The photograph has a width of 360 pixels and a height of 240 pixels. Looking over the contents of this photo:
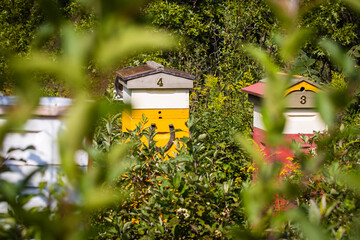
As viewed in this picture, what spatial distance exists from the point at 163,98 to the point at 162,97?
12 millimetres

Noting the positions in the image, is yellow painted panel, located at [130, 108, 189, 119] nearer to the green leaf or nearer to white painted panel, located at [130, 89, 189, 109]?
white painted panel, located at [130, 89, 189, 109]

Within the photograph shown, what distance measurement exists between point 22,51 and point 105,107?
8.39 metres

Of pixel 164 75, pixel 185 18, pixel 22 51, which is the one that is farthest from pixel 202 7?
pixel 164 75

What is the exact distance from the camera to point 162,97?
11.5ft

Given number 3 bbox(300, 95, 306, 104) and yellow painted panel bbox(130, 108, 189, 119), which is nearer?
number 3 bbox(300, 95, 306, 104)

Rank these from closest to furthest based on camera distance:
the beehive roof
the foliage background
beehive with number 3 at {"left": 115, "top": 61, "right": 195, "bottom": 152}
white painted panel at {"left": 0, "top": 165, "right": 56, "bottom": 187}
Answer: the foliage background < white painted panel at {"left": 0, "top": 165, "right": 56, "bottom": 187} < the beehive roof < beehive with number 3 at {"left": 115, "top": 61, "right": 195, "bottom": 152}

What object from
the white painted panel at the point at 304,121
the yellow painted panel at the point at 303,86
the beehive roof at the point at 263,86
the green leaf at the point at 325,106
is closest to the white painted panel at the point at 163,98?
the beehive roof at the point at 263,86

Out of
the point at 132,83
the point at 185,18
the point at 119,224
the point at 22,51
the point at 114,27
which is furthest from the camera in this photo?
the point at 185,18

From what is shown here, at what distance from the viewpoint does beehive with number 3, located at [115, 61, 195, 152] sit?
3.46 m

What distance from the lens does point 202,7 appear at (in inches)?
361

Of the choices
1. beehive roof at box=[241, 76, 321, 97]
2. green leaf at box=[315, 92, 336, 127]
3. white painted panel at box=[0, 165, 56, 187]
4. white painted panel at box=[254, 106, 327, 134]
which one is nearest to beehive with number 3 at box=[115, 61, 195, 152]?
beehive roof at box=[241, 76, 321, 97]

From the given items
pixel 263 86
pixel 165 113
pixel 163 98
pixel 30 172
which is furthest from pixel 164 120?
pixel 30 172

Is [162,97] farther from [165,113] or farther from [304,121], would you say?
[304,121]

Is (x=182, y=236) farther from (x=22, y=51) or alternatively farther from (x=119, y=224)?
(x=22, y=51)
